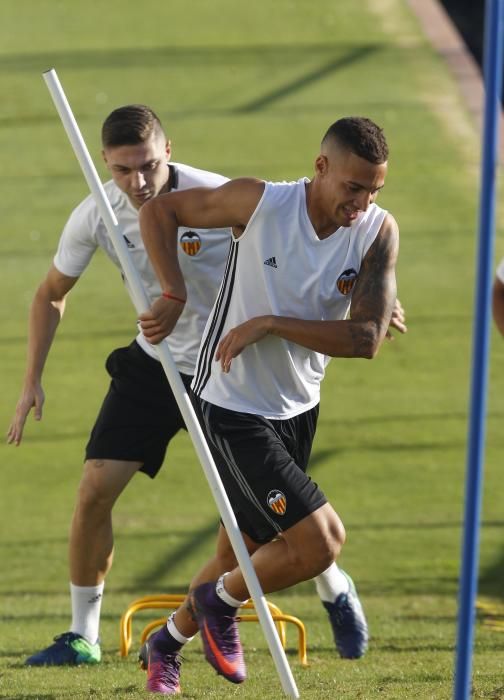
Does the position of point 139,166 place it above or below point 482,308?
above

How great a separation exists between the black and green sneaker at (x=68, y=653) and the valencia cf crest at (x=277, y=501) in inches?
68.7

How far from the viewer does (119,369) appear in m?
6.16

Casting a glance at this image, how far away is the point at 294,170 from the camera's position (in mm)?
17016

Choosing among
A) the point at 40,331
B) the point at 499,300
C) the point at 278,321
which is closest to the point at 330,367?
the point at 40,331

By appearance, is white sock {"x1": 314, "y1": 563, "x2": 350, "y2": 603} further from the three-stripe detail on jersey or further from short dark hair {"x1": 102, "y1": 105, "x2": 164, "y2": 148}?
short dark hair {"x1": 102, "y1": 105, "x2": 164, "y2": 148}

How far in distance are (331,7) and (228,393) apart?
1787 centimetres

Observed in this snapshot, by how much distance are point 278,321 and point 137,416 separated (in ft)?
4.67

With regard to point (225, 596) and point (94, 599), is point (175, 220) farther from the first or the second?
point (94, 599)

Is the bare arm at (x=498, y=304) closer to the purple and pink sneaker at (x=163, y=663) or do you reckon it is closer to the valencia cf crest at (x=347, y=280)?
the valencia cf crest at (x=347, y=280)

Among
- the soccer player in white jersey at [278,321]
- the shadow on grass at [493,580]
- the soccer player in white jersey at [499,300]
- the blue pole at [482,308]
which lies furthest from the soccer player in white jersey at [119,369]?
the shadow on grass at [493,580]

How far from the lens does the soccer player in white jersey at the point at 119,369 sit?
5848 mm

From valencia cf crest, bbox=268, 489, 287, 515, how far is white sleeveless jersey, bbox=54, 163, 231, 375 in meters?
1.20

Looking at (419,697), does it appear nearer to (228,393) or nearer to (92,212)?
(228,393)

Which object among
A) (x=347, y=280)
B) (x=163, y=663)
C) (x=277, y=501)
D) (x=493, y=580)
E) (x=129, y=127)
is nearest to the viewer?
(x=277, y=501)
